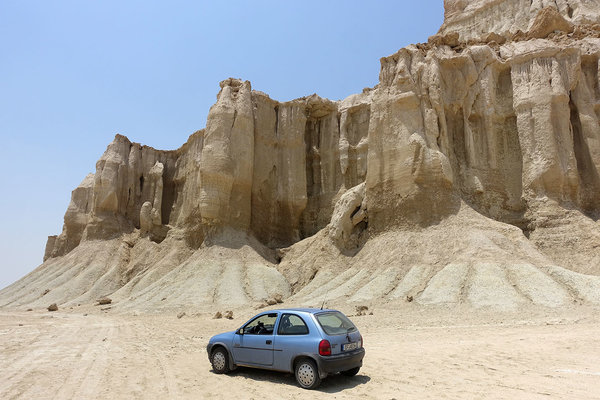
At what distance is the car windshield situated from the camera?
7.90 meters

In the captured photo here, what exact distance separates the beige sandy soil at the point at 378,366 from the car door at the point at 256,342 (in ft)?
1.29

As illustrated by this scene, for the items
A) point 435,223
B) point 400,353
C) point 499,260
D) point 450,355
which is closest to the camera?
point 450,355

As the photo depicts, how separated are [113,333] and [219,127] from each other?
Answer: 24.7m

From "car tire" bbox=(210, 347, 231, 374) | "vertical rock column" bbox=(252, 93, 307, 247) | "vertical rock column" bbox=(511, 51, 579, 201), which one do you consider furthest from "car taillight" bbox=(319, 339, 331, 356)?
"vertical rock column" bbox=(252, 93, 307, 247)

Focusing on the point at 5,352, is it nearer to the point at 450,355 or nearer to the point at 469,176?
the point at 450,355

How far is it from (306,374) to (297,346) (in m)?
0.52

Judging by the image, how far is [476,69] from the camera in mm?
30797

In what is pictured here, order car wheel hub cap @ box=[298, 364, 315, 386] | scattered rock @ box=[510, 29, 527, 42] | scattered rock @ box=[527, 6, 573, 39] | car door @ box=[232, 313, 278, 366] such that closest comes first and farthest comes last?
car wheel hub cap @ box=[298, 364, 315, 386] → car door @ box=[232, 313, 278, 366] → scattered rock @ box=[527, 6, 573, 39] → scattered rock @ box=[510, 29, 527, 42]

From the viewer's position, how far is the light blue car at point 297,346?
7.53 m

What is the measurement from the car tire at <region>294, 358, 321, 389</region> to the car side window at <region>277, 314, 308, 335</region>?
1.78 feet

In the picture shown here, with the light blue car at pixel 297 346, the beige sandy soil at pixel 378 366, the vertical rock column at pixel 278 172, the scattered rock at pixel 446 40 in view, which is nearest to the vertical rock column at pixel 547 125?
the scattered rock at pixel 446 40

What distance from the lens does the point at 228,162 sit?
3788 cm

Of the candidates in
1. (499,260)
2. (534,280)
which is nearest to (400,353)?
(534,280)

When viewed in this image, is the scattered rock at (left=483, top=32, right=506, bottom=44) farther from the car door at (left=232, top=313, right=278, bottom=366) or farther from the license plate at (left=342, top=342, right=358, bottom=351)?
the car door at (left=232, top=313, right=278, bottom=366)
